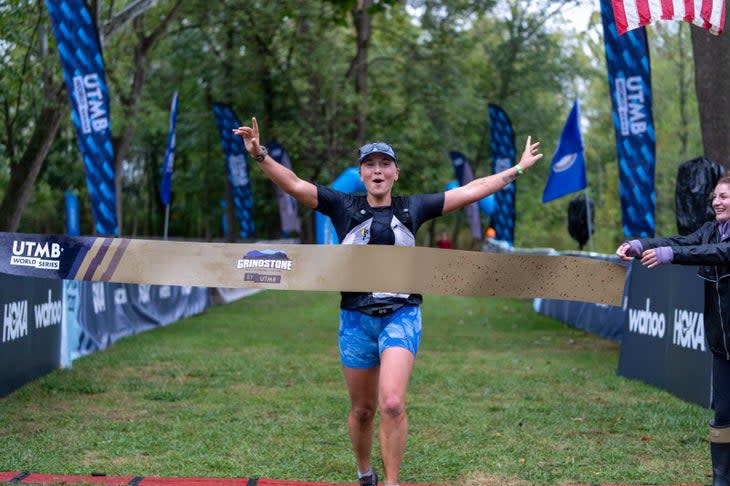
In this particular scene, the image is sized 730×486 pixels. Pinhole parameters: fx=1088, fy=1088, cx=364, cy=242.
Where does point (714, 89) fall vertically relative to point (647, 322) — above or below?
above

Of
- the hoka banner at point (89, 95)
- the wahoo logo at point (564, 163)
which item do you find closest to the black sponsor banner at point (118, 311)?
the hoka banner at point (89, 95)

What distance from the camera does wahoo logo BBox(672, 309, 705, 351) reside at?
10.7 metres

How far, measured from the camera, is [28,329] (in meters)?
11.5

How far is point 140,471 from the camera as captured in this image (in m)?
7.17

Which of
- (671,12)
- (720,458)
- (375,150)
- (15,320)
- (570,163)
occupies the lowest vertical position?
(720,458)

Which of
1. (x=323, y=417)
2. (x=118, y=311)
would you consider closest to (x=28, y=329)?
(x=323, y=417)

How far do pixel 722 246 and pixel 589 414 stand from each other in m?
4.06

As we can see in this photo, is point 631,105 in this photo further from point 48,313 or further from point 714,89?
point 48,313

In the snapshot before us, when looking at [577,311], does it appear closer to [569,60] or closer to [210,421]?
[210,421]

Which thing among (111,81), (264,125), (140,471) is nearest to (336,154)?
(264,125)

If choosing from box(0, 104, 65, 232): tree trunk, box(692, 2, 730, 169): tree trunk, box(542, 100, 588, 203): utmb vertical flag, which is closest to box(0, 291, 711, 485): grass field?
box(0, 104, 65, 232): tree trunk

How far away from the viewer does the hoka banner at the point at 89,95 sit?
14453mm

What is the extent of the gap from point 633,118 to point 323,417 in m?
7.81

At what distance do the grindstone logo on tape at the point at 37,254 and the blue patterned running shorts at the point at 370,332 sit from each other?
6.24 feet
